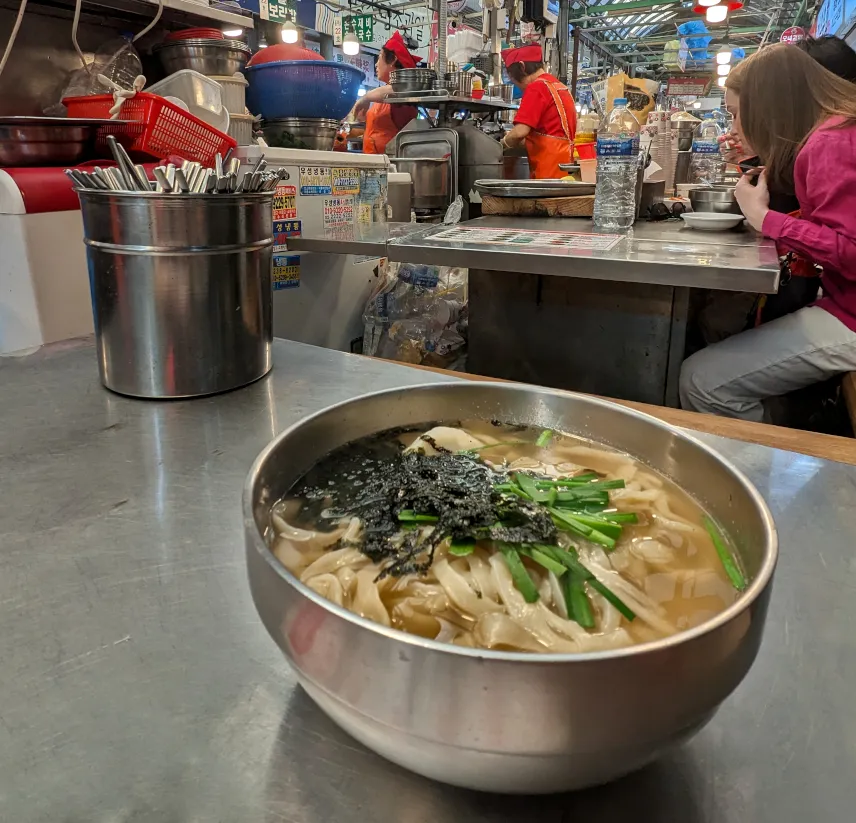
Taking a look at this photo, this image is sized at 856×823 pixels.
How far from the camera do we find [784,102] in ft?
8.27

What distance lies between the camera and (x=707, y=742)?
1.87 feet

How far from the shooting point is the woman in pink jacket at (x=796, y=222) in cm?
221

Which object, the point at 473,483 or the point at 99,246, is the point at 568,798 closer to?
the point at 473,483

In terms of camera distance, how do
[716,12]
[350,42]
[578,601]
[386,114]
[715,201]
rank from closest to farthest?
[578,601]
[715,201]
[386,114]
[716,12]
[350,42]

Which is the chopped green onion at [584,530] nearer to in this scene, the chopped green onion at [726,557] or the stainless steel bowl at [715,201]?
the chopped green onion at [726,557]

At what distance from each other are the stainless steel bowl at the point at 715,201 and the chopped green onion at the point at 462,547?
112 inches

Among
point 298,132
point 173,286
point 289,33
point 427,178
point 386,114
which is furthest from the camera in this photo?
point 386,114

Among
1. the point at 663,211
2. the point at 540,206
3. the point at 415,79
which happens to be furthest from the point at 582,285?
the point at 415,79

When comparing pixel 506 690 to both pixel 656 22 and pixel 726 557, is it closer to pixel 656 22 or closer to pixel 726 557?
pixel 726 557

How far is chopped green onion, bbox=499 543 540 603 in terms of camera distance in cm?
58

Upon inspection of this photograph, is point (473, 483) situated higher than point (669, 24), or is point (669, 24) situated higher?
point (669, 24)

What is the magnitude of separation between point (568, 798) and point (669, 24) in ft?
43.3

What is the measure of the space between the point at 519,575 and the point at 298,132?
7.52 feet

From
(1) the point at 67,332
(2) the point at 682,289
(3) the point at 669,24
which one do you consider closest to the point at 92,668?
(1) the point at 67,332
